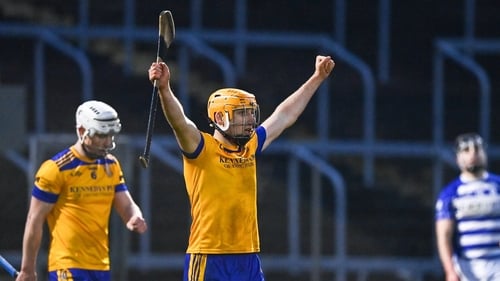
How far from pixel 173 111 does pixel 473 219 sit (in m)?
4.00

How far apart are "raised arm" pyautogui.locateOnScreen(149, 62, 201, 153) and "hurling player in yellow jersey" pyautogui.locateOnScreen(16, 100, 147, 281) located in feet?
4.12

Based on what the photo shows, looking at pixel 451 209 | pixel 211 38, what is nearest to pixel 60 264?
pixel 451 209

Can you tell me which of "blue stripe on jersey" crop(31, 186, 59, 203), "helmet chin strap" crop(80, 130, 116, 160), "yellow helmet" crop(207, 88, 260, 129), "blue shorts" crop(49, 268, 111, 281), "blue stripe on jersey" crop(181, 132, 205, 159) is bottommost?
"blue shorts" crop(49, 268, 111, 281)

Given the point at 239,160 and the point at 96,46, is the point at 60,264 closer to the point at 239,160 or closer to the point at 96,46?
the point at 239,160

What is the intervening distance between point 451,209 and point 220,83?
201 inches

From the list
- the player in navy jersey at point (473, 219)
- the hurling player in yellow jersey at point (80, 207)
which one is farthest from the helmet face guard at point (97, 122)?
the player in navy jersey at point (473, 219)

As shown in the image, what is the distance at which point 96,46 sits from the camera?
1619 cm

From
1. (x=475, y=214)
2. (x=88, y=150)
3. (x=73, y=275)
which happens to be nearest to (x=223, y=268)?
(x=73, y=275)

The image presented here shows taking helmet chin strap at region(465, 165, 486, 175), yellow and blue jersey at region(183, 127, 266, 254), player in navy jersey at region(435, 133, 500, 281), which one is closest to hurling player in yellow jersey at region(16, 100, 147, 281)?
yellow and blue jersey at region(183, 127, 266, 254)

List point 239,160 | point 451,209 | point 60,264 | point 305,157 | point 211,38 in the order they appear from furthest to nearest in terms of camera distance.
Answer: point 211,38 → point 305,157 → point 451,209 → point 60,264 → point 239,160

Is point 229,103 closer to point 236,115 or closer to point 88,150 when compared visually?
point 236,115

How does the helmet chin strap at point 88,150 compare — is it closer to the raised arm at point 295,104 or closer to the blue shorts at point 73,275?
the blue shorts at point 73,275

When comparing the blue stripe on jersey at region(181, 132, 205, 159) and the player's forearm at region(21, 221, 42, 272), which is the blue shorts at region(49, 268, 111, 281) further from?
the blue stripe on jersey at region(181, 132, 205, 159)

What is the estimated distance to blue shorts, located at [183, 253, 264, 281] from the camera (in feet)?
28.1
